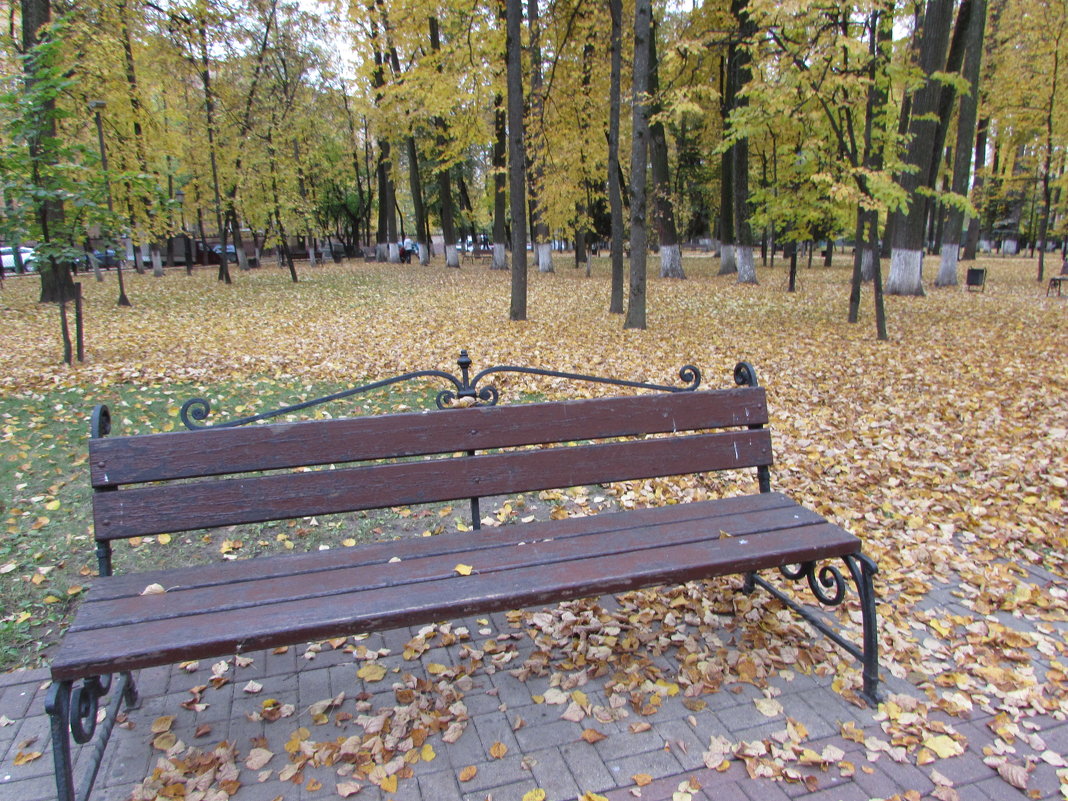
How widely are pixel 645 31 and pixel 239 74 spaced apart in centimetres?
1665

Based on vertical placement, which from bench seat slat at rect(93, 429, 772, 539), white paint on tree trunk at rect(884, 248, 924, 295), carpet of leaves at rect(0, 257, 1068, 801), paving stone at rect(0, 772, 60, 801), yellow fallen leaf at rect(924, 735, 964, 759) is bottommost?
paving stone at rect(0, 772, 60, 801)

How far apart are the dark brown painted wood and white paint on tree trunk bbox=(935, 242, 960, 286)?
17357mm

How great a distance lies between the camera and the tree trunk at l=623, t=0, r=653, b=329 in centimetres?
882

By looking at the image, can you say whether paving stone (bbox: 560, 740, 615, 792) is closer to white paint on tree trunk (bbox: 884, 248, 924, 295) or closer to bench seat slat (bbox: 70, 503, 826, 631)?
bench seat slat (bbox: 70, 503, 826, 631)

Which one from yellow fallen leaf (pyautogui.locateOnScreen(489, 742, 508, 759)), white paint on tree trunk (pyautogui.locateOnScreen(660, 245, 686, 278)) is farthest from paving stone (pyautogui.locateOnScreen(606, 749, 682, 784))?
white paint on tree trunk (pyautogui.locateOnScreen(660, 245, 686, 278))

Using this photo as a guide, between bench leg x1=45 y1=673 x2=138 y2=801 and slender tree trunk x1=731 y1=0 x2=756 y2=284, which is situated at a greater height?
slender tree trunk x1=731 y1=0 x2=756 y2=284

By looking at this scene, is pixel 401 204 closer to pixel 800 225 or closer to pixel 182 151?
pixel 182 151

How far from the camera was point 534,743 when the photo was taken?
7.31 ft

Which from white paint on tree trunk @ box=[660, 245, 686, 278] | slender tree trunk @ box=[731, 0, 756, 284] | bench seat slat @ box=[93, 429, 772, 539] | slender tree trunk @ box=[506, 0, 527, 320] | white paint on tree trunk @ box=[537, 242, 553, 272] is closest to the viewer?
bench seat slat @ box=[93, 429, 772, 539]

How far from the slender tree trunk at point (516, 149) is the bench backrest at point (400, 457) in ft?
24.2

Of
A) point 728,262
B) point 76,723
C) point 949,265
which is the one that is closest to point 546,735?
point 76,723

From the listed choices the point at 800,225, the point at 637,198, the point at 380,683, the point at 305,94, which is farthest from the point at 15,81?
the point at 305,94

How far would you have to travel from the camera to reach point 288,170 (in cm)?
1738

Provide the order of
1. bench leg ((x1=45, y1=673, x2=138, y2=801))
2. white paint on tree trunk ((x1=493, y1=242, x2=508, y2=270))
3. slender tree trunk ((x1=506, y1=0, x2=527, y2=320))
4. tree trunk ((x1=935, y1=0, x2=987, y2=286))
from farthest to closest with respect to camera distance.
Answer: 1. white paint on tree trunk ((x1=493, y1=242, x2=508, y2=270))
2. tree trunk ((x1=935, y1=0, x2=987, y2=286))
3. slender tree trunk ((x1=506, y1=0, x2=527, y2=320))
4. bench leg ((x1=45, y1=673, x2=138, y2=801))
